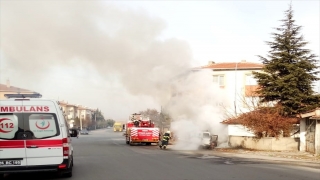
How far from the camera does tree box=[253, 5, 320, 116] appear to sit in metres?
28.9

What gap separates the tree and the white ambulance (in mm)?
22127

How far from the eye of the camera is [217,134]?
34.5 meters

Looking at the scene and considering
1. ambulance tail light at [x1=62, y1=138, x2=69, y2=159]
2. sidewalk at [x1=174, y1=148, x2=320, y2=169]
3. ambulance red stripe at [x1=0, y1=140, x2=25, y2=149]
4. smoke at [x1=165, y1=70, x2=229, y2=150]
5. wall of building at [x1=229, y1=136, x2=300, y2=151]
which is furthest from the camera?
smoke at [x1=165, y1=70, x2=229, y2=150]

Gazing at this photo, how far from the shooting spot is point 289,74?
2912cm

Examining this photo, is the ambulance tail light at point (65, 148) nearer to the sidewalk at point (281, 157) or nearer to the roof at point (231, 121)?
the sidewalk at point (281, 157)

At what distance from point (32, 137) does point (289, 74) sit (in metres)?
23.2

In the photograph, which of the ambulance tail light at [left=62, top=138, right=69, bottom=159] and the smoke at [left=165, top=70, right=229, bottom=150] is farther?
the smoke at [left=165, top=70, right=229, bottom=150]

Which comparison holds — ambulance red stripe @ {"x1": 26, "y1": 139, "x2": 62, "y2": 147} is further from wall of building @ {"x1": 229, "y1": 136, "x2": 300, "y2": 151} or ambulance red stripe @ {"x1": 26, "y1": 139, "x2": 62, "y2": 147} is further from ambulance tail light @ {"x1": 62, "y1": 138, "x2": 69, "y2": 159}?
wall of building @ {"x1": 229, "y1": 136, "x2": 300, "y2": 151}

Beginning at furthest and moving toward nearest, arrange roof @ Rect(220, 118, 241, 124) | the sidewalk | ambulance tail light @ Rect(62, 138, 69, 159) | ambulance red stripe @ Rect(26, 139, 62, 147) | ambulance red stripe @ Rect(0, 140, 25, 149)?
roof @ Rect(220, 118, 241, 124), the sidewalk, ambulance tail light @ Rect(62, 138, 69, 159), ambulance red stripe @ Rect(26, 139, 62, 147), ambulance red stripe @ Rect(0, 140, 25, 149)

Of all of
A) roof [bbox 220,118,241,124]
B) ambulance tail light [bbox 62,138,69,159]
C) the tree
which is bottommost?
roof [bbox 220,118,241,124]

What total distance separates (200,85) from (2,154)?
23425 millimetres

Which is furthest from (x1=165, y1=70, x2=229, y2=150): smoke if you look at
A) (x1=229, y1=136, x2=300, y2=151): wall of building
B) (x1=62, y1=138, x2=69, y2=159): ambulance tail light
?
(x1=62, y1=138, x2=69, y2=159): ambulance tail light

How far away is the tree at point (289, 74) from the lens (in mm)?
28891

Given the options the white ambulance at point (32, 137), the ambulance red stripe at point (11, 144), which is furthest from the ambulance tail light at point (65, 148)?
the ambulance red stripe at point (11, 144)
